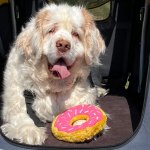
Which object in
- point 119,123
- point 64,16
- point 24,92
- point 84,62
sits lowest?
point 119,123

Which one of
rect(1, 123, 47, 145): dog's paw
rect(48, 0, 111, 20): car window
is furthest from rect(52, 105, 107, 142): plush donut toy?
rect(48, 0, 111, 20): car window

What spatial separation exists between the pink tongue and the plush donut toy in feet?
0.94

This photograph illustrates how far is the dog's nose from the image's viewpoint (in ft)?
9.87

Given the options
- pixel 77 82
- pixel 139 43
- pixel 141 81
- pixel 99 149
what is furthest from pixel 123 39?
pixel 99 149

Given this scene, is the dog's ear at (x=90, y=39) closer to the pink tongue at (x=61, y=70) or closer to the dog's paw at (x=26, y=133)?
the pink tongue at (x=61, y=70)

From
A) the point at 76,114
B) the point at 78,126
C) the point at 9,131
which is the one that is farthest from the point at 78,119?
the point at 9,131

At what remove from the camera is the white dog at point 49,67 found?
3.12m

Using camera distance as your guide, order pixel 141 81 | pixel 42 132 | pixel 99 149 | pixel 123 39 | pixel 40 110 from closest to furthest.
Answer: pixel 99 149 → pixel 42 132 → pixel 40 110 → pixel 141 81 → pixel 123 39

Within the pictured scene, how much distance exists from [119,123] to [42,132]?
67 cm

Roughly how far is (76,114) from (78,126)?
0.18 m

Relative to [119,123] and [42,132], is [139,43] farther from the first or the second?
[42,132]

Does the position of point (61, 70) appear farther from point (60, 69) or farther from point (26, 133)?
point (26, 133)

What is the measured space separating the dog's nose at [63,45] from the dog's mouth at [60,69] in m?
0.11

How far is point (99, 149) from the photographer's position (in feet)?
9.37
